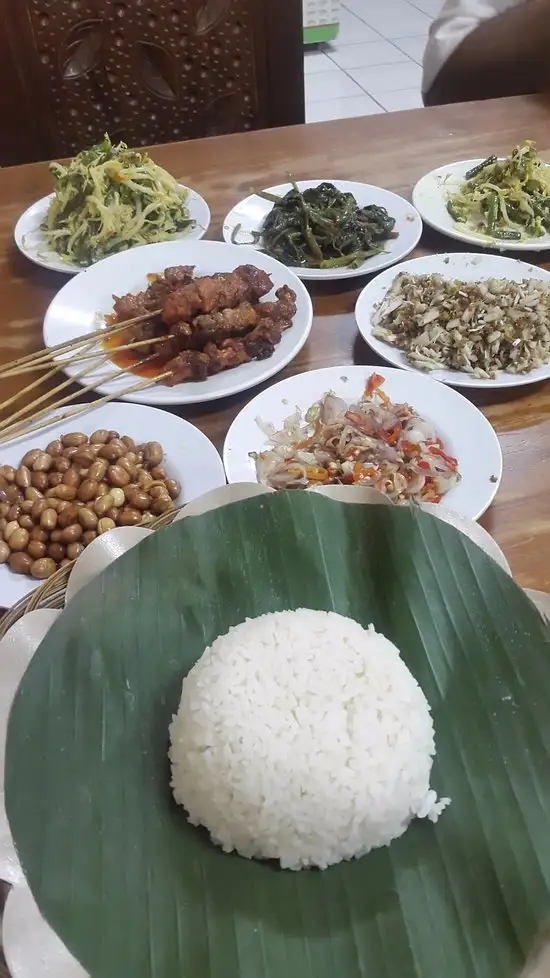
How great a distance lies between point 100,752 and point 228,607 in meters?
0.35

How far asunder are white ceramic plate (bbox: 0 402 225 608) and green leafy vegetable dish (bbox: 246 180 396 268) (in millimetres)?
926

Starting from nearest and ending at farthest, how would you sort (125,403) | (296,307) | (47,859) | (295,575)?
(47,859) < (295,575) < (125,403) < (296,307)

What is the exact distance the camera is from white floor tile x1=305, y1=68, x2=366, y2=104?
753 cm

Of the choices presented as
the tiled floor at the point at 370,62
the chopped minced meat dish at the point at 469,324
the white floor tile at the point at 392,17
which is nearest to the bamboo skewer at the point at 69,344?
the chopped minced meat dish at the point at 469,324

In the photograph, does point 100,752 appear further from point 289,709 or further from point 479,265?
point 479,265

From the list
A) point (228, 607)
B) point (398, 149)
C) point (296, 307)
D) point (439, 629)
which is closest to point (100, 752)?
point (228, 607)

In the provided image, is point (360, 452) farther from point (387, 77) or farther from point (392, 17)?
point (392, 17)

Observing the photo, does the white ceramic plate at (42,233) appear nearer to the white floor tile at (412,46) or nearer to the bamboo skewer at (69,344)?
the bamboo skewer at (69,344)

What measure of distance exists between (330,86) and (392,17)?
93.5 inches

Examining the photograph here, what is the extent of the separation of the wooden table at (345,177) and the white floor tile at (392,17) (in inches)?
257

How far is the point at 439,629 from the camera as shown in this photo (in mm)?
1365

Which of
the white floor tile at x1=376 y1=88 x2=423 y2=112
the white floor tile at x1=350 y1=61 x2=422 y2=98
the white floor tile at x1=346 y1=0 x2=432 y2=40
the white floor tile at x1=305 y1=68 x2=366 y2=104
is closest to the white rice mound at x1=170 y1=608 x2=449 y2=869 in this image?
the white floor tile at x1=376 y1=88 x2=423 y2=112

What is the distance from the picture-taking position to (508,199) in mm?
2715

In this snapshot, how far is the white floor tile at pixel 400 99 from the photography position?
7312 mm
